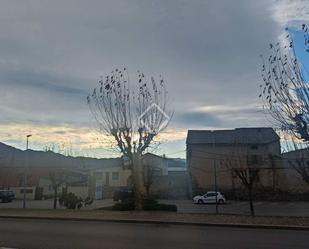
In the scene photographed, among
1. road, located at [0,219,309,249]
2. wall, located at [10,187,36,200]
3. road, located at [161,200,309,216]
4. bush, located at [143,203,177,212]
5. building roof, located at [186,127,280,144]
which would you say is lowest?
road, located at [0,219,309,249]

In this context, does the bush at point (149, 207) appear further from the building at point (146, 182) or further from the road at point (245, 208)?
the building at point (146, 182)

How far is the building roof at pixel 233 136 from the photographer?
5450 centimetres

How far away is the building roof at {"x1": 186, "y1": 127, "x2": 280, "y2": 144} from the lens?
5450 centimetres

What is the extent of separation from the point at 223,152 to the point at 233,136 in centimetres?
312

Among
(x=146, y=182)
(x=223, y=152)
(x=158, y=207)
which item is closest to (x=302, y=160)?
(x=158, y=207)

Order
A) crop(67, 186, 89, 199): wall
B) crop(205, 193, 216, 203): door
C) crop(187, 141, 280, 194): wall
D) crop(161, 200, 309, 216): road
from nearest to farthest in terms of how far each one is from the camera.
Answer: crop(161, 200, 309, 216): road → crop(205, 193, 216, 203): door → crop(187, 141, 280, 194): wall → crop(67, 186, 89, 199): wall

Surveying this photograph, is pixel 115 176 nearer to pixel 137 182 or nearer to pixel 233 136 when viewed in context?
pixel 233 136

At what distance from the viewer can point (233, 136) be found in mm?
56562

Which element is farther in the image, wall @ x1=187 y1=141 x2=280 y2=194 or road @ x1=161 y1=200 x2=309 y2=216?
wall @ x1=187 y1=141 x2=280 y2=194

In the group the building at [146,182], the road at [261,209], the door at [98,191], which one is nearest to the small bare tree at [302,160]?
the road at [261,209]

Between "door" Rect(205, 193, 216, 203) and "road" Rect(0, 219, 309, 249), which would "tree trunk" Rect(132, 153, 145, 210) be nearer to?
"road" Rect(0, 219, 309, 249)

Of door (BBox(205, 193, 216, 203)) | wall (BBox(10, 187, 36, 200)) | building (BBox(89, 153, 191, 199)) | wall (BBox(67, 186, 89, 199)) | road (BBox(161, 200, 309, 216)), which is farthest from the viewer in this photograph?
wall (BBox(10, 187, 36, 200))

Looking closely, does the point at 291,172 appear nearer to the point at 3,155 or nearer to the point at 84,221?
the point at 84,221

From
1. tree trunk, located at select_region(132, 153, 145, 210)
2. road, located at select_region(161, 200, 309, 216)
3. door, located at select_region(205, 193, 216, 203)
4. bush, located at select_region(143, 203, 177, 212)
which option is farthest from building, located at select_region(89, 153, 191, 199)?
bush, located at select_region(143, 203, 177, 212)
